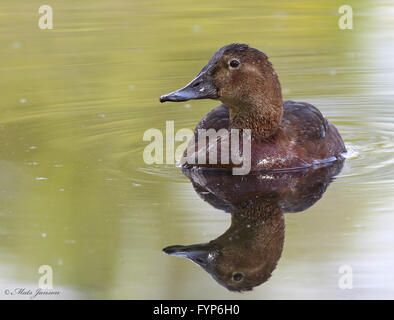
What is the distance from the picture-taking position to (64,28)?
16469 mm

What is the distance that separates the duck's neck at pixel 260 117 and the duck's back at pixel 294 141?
7 centimetres

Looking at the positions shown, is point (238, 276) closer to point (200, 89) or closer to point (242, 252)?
point (242, 252)

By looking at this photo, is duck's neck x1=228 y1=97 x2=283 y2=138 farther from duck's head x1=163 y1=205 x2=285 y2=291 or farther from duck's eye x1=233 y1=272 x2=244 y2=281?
duck's eye x1=233 y1=272 x2=244 y2=281

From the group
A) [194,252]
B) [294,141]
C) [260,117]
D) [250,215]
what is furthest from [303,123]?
[194,252]

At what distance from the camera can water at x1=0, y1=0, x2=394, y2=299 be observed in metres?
6.10

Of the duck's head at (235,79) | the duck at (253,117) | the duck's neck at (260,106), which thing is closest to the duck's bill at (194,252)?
the duck at (253,117)

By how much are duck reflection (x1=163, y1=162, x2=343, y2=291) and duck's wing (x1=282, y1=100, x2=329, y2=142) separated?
1.21 feet

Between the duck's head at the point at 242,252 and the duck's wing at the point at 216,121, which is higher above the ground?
the duck's wing at the point at 216,121

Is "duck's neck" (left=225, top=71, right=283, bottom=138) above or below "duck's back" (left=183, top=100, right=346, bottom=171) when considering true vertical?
above

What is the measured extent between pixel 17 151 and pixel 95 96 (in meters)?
2.80

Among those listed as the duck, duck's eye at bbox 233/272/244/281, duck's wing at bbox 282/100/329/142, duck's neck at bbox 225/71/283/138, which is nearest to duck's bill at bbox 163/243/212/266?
duck's eye at bbox 233/272/244/281

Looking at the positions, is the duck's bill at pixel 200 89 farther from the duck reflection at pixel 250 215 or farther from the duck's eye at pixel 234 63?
the duck reflection at pixel 250 215

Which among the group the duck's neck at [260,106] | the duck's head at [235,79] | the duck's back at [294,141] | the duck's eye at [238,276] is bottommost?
the duck's eye at [238,276]

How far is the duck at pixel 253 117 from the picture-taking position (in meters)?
8.50
